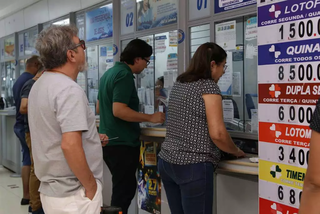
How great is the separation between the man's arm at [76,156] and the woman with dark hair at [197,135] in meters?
0.61

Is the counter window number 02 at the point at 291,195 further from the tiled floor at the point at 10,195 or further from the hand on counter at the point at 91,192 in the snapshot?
the tiled floor at the point at 10,195

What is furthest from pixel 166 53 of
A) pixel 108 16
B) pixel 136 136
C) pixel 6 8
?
pixel 6 8

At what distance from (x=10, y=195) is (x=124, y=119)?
3.23 meters

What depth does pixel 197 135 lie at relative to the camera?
223 centimetres

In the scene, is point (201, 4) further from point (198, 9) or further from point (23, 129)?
point (23, 129)

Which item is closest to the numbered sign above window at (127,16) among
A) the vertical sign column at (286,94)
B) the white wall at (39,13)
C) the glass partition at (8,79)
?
the white wall at (39,13)

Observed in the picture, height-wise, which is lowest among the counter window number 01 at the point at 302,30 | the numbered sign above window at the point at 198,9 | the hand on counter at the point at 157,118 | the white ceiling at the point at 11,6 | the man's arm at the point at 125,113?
the hand on counter at the point at 157,118

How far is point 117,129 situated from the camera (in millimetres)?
3002

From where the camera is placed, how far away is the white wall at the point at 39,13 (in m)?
5.68

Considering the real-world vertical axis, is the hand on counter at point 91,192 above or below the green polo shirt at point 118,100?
below

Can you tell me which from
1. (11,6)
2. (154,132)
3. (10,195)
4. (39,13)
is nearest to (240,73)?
(154,132)

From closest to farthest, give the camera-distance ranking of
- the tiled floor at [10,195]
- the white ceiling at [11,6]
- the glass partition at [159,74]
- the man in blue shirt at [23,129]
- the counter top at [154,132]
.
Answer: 1. the counter top at [154,132]
2. the glass partition at [159,74]
3. the tiled floor at [10,195]
4. the man in blue shirt at [23,129]
5. the white ceiling at [11,6]

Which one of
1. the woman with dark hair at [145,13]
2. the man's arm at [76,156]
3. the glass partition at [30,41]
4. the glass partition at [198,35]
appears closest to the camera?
the man's arm at [76,156]

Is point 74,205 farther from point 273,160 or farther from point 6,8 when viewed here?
point 6,8
